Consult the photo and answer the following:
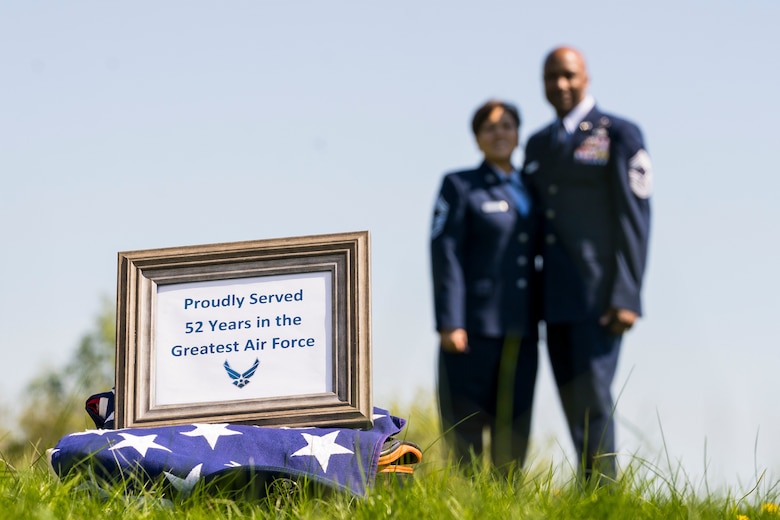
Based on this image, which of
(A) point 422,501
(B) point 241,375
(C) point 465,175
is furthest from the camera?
(C) point 465,175

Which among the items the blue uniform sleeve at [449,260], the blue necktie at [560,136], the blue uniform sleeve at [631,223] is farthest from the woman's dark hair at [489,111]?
the blue uniform sleeve at [631,223]

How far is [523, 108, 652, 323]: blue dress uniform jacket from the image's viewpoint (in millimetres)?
3531

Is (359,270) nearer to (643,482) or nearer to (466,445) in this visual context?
(643,482)

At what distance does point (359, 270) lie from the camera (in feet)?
7.80

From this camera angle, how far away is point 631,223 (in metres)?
3.54

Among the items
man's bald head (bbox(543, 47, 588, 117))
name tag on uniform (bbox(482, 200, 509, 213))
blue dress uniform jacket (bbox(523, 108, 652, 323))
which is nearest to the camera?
blue dress uniform jacket (bbox(523, 108, 652, 323))

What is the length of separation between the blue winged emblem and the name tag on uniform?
4.95ft

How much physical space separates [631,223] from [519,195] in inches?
16.5

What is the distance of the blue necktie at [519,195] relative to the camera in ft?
12.0

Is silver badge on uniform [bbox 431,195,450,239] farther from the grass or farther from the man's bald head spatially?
the grass

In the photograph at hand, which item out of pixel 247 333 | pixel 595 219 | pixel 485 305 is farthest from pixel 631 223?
pixel 247 333

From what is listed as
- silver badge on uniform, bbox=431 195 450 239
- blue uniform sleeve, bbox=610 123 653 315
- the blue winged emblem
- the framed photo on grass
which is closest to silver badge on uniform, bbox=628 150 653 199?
blue uniform sleeve, bbox=610 123 653 315

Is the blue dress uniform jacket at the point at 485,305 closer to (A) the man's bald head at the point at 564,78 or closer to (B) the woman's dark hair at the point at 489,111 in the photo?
(B) the woman's dark hair at the point at 489,111

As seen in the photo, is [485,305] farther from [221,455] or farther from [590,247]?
[221,455]
